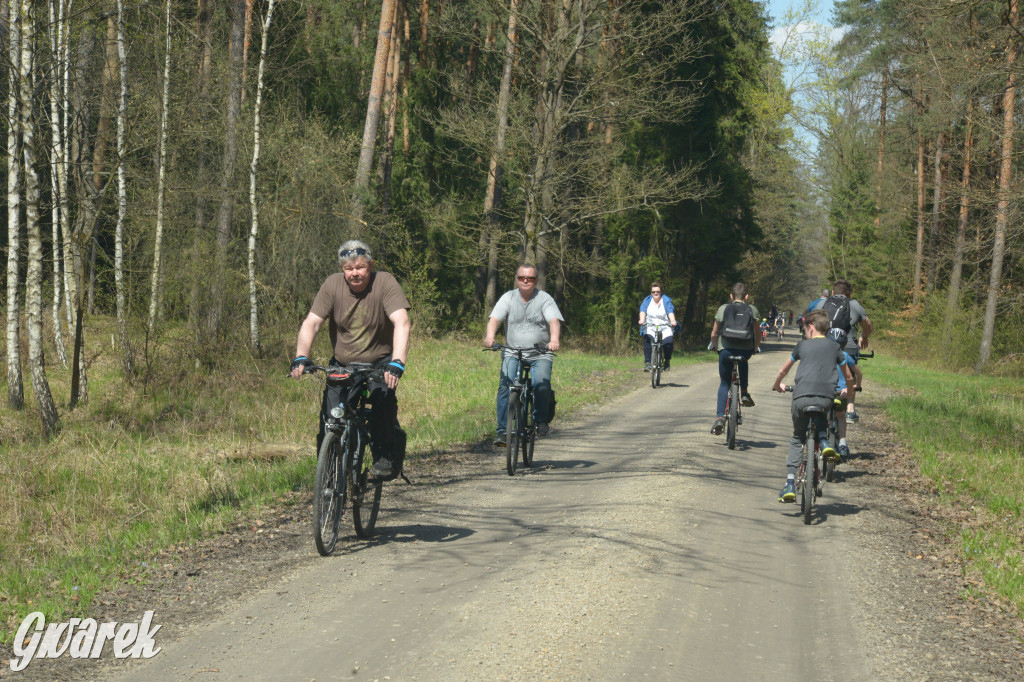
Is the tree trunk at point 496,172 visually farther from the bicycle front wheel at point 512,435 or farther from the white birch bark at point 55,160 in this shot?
the bicycle front wheel at point 512,435

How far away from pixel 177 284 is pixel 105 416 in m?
2.54

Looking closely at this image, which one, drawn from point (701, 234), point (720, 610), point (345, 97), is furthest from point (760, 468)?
point (701, 234)

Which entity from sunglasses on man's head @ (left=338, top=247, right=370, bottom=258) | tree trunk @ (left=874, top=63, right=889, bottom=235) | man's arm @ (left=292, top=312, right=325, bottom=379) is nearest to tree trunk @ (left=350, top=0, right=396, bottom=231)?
man's arm @ (left=292, top=312, right=325, bottom=379)

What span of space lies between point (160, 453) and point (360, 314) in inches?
224

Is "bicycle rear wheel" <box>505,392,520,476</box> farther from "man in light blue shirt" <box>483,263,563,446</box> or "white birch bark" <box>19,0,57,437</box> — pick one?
"white birch bark" <box>19,0,57,437</box>

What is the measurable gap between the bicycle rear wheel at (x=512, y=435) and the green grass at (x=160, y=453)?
3.54ft

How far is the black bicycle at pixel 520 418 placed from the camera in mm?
9781

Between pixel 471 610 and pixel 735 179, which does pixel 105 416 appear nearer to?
pixel 471 610

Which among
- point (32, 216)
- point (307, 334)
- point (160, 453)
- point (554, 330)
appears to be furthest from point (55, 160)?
point (307, 334)

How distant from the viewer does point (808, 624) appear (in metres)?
5.41

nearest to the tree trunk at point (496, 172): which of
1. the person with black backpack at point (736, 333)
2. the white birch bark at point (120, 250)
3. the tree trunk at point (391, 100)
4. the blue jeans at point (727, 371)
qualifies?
the tree trunk at point (391, 100)

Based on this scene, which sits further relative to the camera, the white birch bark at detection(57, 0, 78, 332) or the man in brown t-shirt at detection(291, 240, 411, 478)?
the white birch bark at detection(57, 0, 78, 332)

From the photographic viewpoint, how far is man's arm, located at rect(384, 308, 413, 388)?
634 centimetres

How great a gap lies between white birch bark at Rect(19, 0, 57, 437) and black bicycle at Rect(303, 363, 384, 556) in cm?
744
